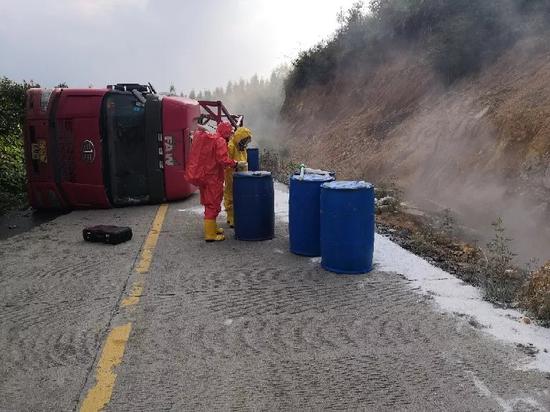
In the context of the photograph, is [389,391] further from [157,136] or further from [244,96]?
[244,96]

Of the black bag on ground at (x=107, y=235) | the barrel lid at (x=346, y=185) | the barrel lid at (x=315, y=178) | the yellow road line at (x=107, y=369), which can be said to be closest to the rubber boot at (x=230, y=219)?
the black bag on ground at (x=107, y=235)

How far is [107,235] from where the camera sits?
275 inches

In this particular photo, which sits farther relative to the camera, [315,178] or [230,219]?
[230,219]

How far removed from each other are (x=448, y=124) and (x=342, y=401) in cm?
1024

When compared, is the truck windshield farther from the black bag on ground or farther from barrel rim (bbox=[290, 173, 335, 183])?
barrel rim (bbox=[290, 173, 335, 183])

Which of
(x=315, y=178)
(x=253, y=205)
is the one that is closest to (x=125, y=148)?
(x=253, y=205)

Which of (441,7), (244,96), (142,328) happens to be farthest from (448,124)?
(244,96)

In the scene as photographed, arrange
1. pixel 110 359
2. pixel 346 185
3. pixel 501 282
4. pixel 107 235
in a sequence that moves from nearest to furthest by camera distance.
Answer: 1. pixel 110 359
2. pixel 501 282
3. pixel 346 185
4. pixel 107 235

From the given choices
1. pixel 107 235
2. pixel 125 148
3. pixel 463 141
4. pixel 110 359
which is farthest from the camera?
pixel 463 141

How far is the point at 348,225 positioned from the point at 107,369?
2.82 meters

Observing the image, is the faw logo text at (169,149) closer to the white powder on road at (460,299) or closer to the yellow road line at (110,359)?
the yellow road line at (110,359)

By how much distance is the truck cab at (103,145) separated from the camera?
30.6 feet

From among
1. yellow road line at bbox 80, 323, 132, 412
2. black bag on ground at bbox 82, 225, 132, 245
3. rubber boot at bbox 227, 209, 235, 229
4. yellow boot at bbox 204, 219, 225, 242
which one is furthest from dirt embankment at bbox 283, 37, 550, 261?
yellow road line at bbox 80, 323, 132, 412

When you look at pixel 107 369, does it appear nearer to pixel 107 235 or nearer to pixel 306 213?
pixel 306 213
